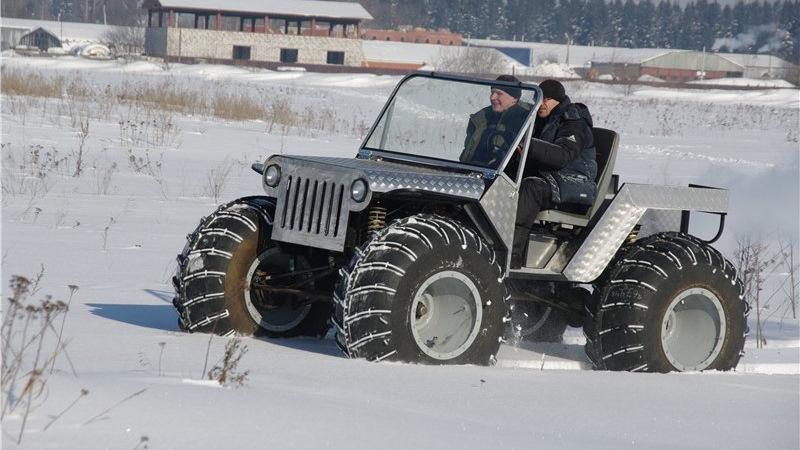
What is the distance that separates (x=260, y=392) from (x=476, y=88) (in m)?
3.02

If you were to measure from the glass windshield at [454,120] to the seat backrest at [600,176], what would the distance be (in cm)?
47

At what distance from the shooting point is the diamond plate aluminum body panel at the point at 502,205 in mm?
6277

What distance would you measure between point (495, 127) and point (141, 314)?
241 centimetres

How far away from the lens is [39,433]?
370cm

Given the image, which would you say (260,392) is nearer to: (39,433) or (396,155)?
(39,433)

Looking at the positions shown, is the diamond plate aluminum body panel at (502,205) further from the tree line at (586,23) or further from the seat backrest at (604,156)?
the tree line at (586,23)

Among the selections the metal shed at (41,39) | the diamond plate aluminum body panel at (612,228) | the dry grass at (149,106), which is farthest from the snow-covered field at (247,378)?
the metal shed at (41,39)

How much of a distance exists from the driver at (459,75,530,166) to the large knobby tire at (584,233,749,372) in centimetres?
93

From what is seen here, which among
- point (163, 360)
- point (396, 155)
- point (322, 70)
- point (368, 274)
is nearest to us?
point (163, 360)

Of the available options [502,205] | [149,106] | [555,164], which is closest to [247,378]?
[502,205]

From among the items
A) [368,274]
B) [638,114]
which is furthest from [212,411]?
[638,114]

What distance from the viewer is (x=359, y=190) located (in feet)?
19.2

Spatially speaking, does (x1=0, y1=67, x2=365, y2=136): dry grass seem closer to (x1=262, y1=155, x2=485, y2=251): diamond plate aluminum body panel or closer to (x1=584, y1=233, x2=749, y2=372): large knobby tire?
(x1=262, y1=155, x2=485, y2=251): diamond plate aluminum body panel

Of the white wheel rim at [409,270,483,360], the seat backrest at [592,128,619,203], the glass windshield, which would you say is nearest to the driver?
the glass windshield
